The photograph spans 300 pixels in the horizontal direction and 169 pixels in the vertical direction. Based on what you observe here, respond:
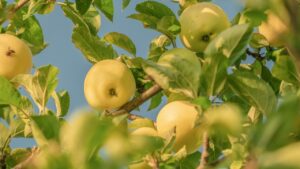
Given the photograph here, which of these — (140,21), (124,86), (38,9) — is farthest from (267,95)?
(38,9)

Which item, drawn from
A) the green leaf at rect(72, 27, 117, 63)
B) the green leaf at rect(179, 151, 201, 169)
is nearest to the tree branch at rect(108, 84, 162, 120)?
the green leaf at rect(72, 27, 117, 63)

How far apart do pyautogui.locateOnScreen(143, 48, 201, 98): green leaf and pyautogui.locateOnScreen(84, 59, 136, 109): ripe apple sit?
1.58 ft

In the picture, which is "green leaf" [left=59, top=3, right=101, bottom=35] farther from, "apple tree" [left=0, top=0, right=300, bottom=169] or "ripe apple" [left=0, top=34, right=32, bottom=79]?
"ripe apple" [left=0, top=34, right=32, bottom=79]

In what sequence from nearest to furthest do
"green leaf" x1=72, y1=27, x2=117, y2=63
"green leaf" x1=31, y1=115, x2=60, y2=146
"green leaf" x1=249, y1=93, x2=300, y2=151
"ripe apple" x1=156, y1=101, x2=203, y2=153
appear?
"green leaf" x1=249, y1=93, x2=300, y2=151
"green leaf" x1=31, y1=115, x2=60, y2=146
"ripe apple" x1=156, y1=101, x2=203, y2=153
"green leaf" x1=72, y1=27, x2=117, y2=63

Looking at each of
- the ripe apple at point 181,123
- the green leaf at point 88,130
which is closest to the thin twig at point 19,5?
the ripe apple at point 181,123

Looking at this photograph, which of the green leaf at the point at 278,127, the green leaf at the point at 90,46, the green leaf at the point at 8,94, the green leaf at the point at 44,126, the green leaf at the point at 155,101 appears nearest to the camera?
the green leaf at the point at 278,127

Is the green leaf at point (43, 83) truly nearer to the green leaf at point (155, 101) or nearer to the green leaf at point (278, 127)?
the green leaf at point (155, 101)

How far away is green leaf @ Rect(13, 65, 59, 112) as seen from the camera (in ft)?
6.07

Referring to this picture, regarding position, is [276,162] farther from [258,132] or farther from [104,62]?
[104,62]

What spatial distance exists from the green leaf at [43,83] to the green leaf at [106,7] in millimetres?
575

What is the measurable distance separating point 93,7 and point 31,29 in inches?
12.1

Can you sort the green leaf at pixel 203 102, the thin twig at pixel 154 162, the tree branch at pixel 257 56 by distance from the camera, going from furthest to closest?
1. the tree branch at pixel 257 56
2. the thin twig at pixel 154 162
3. the green leaf at pixel 203 102

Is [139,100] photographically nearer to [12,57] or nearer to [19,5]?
[12,57]

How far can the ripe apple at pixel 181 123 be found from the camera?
167 centimetres
